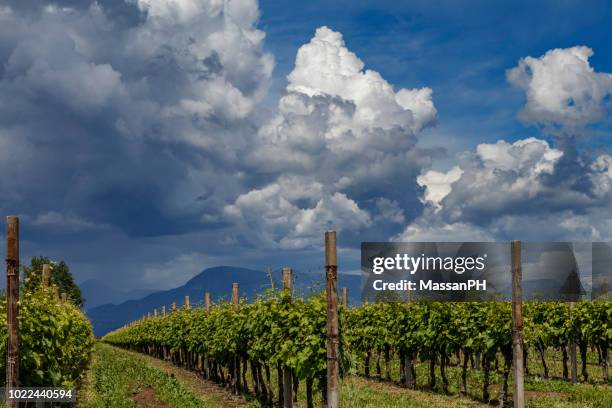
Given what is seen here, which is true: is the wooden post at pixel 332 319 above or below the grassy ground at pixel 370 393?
above

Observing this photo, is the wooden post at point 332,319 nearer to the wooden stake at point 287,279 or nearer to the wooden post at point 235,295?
the wooden stake at point 287,279

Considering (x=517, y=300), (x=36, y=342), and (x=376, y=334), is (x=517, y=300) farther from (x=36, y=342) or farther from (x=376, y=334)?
(x=376, y=334)

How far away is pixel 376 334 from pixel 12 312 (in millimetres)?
15906

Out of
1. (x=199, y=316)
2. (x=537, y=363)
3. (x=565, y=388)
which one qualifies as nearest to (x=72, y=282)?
(x=199, y=316)

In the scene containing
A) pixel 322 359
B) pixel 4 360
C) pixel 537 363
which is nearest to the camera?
pixel 4 360

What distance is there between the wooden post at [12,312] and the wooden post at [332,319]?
16.0 feet

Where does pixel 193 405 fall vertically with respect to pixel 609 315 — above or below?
below

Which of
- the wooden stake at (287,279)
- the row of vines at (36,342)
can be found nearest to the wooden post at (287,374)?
the wooden stake at (287,279)

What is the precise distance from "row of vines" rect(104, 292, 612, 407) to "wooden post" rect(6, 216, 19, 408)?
17.2 feet

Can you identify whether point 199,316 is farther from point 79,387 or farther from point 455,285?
point 455,285

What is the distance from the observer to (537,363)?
27.9 meters

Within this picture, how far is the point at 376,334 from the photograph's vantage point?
24828 millimetres

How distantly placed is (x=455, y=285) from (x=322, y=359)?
3903mm

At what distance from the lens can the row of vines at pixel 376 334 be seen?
47.1 ft
